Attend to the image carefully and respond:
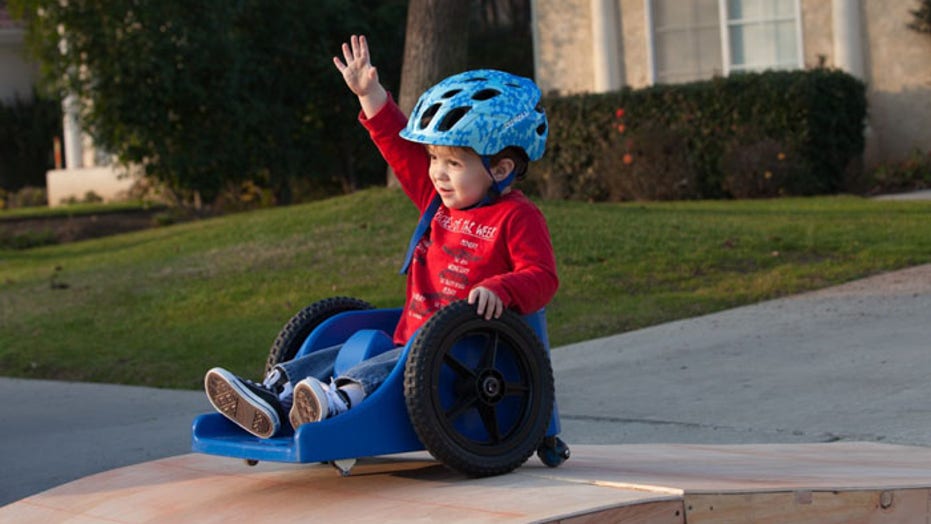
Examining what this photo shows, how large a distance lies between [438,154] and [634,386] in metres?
3.21

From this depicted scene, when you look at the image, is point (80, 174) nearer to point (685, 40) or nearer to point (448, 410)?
point (685, 40)

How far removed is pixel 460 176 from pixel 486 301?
1.74ft

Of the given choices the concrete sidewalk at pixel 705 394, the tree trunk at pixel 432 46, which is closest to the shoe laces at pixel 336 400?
the concrete sidewalk at pixel 705 394

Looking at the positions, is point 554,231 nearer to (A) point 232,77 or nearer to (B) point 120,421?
(B) point 120,421

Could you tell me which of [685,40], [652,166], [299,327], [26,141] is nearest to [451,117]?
[299,327]

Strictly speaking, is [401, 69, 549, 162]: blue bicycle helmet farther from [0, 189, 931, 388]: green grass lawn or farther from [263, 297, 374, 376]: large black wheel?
[0, 189, 931, 388]: green grass lawn

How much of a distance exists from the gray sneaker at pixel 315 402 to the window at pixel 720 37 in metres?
14.2

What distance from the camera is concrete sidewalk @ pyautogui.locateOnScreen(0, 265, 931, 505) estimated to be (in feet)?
20.6

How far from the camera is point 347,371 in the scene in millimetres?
4379

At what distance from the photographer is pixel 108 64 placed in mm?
19047

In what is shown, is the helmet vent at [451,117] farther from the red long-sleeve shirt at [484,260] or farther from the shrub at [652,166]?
the shrub at [652,166]

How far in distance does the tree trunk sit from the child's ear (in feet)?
31.7

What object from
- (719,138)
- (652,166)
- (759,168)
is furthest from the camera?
(652,166)

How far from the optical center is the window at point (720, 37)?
1803 centimetres
